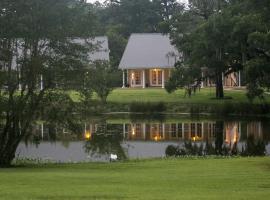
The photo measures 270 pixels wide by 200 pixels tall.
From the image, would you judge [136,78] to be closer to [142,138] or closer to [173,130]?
[173,130]

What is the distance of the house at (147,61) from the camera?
64812 millimetres

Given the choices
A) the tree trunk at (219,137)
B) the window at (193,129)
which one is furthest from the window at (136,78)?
the window at (193,129)

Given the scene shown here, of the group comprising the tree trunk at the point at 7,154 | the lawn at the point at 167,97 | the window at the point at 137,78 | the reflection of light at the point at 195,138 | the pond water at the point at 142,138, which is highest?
the window at the point at 137,78

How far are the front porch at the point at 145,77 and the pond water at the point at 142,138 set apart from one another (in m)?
22.5

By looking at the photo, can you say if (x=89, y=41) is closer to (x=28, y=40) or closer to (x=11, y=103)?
(x=28, y=40)

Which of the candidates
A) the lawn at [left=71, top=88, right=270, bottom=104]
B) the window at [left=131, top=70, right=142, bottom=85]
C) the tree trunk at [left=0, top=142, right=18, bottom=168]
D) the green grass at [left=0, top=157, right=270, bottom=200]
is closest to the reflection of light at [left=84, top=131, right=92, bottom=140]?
the tree trunk at [left=0, top=142, right=18, bottom=168]

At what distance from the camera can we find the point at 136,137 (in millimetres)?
32438

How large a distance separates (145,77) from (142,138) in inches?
1360

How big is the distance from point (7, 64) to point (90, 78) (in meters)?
2.82

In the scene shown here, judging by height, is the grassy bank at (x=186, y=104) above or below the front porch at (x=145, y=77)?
below

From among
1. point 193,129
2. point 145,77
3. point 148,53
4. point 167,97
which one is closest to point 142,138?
point 193,129

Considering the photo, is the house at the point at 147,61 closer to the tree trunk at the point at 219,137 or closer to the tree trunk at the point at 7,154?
the tree trunk at the point at 219,137

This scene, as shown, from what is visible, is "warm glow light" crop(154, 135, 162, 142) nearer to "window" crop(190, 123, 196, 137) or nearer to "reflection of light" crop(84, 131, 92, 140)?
"window" crop(190, 123, 196, 137)

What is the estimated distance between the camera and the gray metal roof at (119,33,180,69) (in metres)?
64.8
